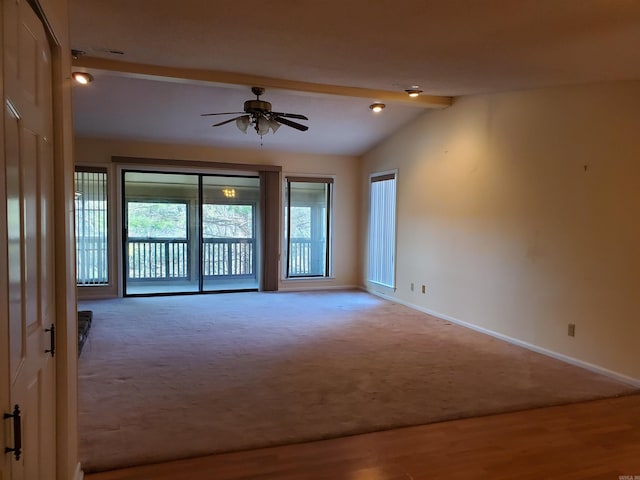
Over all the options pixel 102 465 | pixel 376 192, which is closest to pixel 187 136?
pixel 376 192

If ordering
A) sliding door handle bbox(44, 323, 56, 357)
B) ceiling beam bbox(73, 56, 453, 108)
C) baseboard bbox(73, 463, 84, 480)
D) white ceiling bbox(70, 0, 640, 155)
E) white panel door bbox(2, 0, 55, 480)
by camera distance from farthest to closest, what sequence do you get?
ceiling beam bbox(73, 56, 453, 108), white ceiling bbox(70, 0, 640, 155), baseboard bbox(73, 463, 84, 480), sliding door handle bbox(44, 323, 56, 357), white panel door bbox(2, 0, 55, 480)

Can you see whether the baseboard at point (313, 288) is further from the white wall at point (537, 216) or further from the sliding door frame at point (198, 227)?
the white wall at point (537, 216)

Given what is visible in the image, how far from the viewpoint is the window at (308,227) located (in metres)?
7.88

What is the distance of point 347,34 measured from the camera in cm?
287

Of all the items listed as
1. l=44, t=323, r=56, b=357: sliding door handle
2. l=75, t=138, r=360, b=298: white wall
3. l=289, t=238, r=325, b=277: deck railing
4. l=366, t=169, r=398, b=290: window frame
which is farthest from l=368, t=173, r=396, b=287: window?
l=44, t=323, r=56, b=357: sliding door handle

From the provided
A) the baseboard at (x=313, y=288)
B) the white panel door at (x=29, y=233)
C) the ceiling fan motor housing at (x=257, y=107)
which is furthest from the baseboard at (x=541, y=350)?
the white panel door at (x=29, y=233)

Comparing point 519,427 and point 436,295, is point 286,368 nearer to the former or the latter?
point 519,427

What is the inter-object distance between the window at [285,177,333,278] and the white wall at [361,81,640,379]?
2091 millimetres

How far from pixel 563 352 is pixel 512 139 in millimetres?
2209

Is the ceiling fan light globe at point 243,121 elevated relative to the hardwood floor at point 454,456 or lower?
elevated

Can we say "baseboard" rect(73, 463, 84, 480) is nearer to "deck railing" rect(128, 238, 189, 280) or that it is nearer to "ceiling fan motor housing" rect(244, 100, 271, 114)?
"ceiling fan motor housing" rect(244, 100, 271, 114)

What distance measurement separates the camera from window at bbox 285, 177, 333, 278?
7.88 meters

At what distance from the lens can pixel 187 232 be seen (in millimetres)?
7500

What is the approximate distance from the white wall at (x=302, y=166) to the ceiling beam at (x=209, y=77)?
2.70 m
